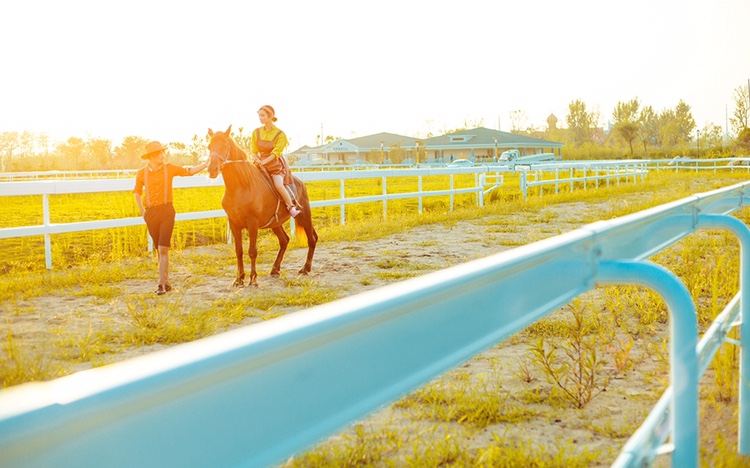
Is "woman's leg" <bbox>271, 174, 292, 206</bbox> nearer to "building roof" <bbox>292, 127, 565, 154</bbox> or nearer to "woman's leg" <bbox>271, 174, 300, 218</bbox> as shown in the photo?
"woman's leg" <bbox>271, 174, 300, 218</bbox>

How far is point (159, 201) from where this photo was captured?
30.0 feet

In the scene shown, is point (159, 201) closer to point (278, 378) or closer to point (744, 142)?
point (278, 378)

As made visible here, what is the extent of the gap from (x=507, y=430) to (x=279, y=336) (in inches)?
130

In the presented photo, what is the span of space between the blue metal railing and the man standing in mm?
7592

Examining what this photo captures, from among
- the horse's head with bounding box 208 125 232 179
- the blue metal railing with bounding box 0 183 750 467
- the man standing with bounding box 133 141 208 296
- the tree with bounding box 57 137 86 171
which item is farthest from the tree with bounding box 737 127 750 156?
the blue metal railing with bounding box 0 183 750 467

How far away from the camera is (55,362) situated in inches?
230

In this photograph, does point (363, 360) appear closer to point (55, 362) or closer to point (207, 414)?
point (207, 414)

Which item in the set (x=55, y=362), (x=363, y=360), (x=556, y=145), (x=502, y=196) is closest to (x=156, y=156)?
(x=55, y=362)

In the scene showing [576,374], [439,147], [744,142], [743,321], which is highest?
[439,147]

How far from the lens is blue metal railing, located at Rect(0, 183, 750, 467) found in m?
0.75

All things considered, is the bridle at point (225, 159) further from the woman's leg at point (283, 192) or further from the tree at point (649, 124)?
the tree at point (649, 124)

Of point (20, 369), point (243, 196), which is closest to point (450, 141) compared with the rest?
point (243, 196)

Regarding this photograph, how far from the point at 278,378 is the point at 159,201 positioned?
8.46m

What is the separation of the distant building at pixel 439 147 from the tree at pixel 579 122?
1407 inches
